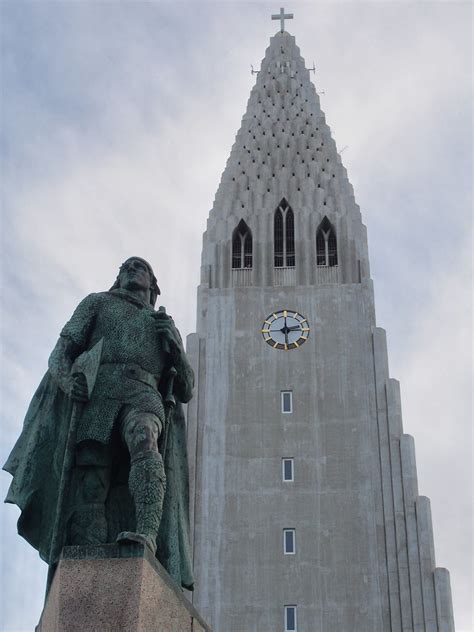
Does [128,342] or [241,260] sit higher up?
[241,260]

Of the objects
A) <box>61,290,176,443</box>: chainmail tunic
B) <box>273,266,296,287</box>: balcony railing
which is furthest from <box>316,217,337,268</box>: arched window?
<box>61,290,176,443</box>: chainmail tunic

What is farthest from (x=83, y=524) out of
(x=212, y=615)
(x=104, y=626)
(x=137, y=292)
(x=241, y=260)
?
(x=241, y=260)

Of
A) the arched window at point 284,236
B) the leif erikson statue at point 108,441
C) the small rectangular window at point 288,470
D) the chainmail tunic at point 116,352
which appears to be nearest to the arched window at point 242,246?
the arched window at point 284,236

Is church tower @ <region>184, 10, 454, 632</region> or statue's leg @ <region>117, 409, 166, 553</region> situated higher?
church tower @ <region>184, 10, 454, 632</region>

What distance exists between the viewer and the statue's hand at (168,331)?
9.55m

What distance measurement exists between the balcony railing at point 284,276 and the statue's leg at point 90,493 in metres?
39.8

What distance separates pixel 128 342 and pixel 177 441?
39.9 inches

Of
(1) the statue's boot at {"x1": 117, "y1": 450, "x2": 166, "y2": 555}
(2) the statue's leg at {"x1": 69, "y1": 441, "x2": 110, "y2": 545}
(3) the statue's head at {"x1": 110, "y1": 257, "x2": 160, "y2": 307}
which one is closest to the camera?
(1) the statue's boot at {"x1": 117, "y1": 450, "x2": 166, "y2": 555}

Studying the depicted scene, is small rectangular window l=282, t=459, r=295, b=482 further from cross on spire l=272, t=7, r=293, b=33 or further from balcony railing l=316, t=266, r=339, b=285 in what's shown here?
cross on spire l=272, t=7, r=293, b=33

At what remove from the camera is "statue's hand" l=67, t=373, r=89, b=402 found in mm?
8961

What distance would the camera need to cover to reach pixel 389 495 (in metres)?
42.3

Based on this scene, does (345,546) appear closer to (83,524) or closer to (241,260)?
(241,260)

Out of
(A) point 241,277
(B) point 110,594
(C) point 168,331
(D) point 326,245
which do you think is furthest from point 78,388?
(D) point 326,245

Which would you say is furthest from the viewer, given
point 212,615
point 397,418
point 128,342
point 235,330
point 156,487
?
point 235,330
